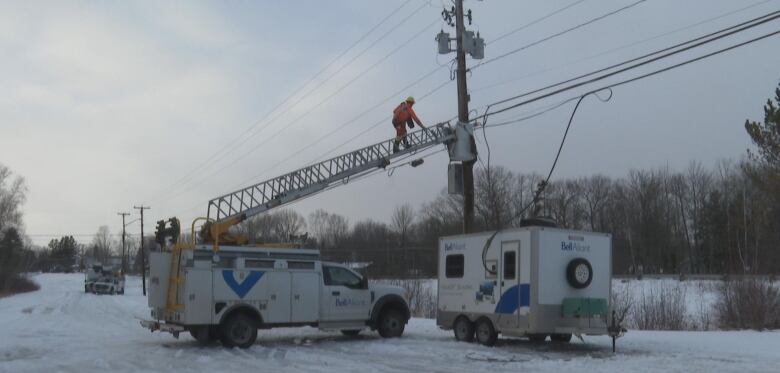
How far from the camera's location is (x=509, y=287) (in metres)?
14.5

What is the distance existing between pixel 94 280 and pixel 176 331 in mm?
48720

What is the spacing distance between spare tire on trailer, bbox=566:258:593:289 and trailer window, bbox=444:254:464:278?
267cm

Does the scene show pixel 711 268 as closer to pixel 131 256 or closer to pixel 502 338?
pixel 502 338

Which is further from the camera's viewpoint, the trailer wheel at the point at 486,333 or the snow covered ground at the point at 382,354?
the trailer wheel at the point at 486,333

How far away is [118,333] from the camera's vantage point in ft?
61.4

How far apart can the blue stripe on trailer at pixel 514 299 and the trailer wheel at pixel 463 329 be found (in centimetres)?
117

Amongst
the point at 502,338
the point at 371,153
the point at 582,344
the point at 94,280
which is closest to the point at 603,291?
the point at 582,344

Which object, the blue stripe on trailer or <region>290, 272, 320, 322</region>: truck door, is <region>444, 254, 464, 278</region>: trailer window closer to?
the blue stripe on trailer

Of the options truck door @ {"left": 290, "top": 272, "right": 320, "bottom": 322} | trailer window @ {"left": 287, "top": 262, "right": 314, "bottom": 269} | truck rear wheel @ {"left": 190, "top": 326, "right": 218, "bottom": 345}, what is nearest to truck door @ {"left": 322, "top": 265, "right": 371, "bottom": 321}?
truck door @ {"left": 290, "top": 272, "right": 320, "bottom": 322}

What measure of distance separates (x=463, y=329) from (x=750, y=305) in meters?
9.42

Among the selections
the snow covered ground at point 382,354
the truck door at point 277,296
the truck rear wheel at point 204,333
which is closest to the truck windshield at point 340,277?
the truck door at point 277,296

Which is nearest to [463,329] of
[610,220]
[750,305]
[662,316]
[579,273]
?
[579,273]

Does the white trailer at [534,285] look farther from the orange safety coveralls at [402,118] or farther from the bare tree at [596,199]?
the bare tree at [596,199]

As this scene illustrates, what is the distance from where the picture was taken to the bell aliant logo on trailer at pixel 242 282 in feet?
48.5
